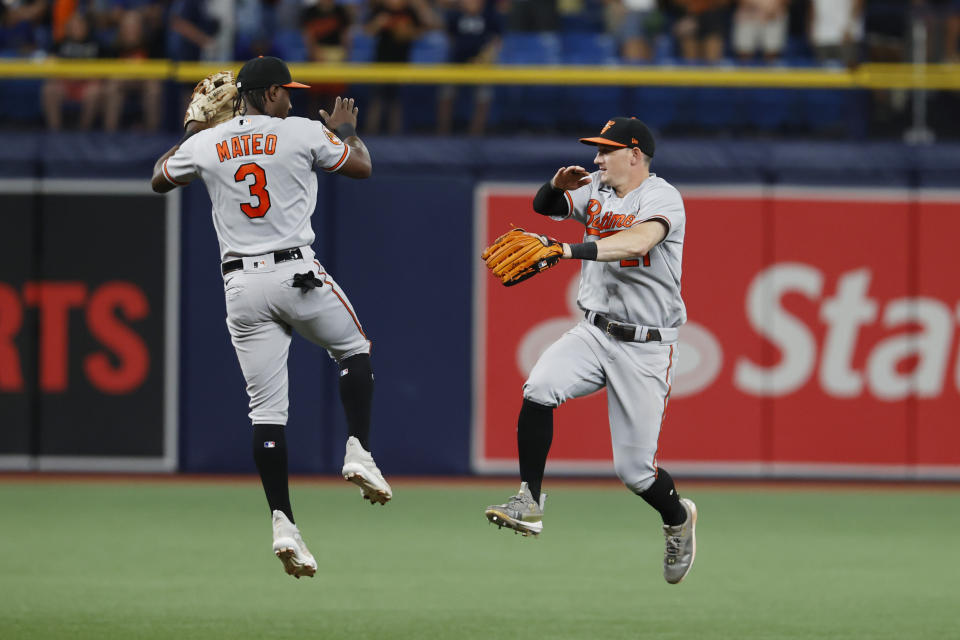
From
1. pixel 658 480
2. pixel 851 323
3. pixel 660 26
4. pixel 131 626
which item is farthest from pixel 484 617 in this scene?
pixel 660 26

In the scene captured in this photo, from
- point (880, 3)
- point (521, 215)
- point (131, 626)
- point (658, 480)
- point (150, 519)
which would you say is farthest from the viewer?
point (880, 3)

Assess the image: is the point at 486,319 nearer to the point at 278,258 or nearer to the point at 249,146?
the point at 278,258

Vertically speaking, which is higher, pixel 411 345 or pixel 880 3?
pixel 880 3

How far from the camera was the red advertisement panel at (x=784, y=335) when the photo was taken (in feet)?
40.3

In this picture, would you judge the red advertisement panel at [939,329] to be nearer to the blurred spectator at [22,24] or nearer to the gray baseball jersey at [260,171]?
the gray baseball jersey at [260,171]

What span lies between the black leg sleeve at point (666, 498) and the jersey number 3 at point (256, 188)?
233 cm

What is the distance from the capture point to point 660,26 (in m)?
13.3

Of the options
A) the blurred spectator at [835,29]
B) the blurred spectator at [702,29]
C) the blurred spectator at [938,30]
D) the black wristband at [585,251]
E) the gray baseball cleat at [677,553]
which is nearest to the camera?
the black wristband at [585,251]

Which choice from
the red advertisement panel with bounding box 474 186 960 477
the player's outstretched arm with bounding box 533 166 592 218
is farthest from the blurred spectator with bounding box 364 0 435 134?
the player's outstretched arm with bounding box 533 166 592 218

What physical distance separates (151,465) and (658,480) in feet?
21.0

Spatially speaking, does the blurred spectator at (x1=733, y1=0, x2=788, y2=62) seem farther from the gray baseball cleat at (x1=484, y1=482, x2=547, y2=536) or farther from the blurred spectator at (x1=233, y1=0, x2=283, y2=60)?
the gray baseball cleat at (x1=484, y1=482, x2=547, y2=536)

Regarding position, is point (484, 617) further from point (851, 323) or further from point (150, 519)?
point (851, 323)

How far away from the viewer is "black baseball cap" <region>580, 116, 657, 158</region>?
696 centimetres

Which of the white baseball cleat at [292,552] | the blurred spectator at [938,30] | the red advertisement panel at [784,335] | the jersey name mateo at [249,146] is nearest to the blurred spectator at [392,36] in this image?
the red advertisement panel at [784,335]
